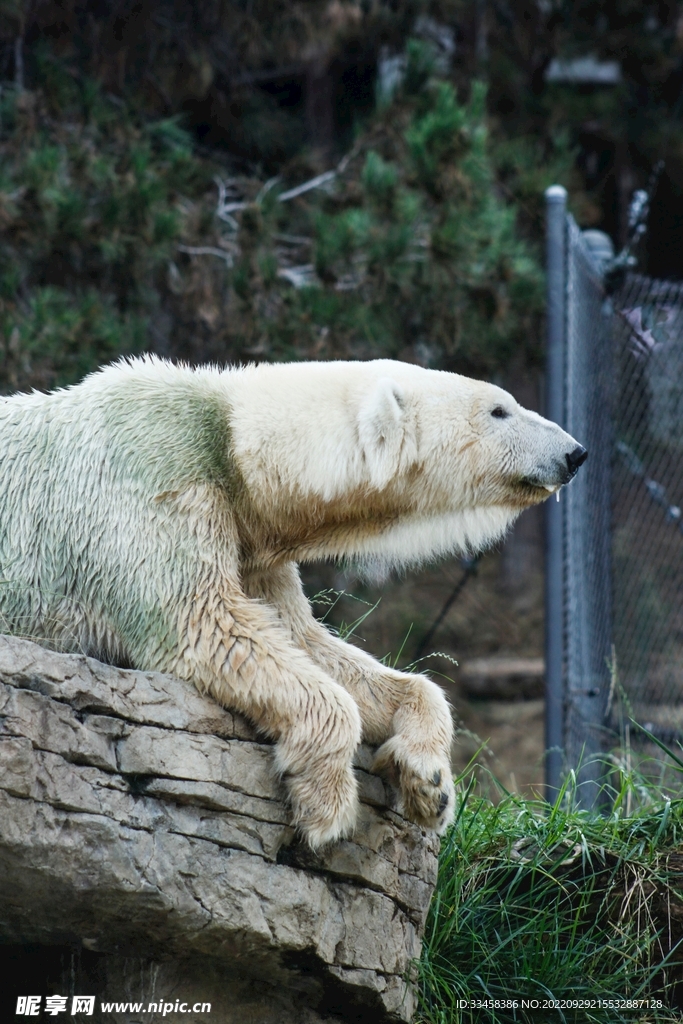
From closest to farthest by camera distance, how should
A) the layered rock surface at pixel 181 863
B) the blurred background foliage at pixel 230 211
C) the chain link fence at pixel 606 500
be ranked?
the layered rock surface at pixel 181 863, the chain link fence at pixel 606 500, the blurred background foliage at pixel 230 211

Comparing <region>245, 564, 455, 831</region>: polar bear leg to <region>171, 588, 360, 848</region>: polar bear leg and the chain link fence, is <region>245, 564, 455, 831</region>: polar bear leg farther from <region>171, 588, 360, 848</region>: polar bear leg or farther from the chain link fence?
the chain link fence

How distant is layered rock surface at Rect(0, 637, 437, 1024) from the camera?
258 cm

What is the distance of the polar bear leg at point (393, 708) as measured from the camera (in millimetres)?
3041

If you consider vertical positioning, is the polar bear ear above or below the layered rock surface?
above

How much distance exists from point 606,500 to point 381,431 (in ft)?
9.82

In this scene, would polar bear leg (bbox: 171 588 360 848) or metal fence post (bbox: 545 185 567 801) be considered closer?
polar bear leg (bbox: 171 588 360 848)

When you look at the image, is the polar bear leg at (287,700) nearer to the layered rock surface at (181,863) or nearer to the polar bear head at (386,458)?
the layered rock surface at (181,863)

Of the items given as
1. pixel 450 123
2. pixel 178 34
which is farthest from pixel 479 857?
pixel 178 34

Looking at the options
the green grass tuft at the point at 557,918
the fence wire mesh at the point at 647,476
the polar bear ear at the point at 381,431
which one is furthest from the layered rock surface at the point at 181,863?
the fence wire mesh at the point at 647,476

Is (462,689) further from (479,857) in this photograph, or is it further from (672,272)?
(479,857)

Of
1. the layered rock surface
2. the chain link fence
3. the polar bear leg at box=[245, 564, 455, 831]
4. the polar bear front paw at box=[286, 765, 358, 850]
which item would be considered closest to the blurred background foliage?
the chain link fence

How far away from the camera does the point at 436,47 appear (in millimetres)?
8828

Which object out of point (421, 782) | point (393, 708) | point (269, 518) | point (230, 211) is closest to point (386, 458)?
point (269, 518)

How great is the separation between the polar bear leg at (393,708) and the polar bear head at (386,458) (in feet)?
0.57
